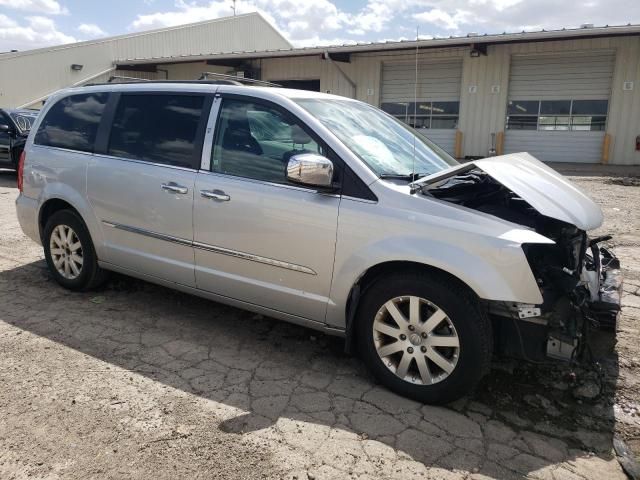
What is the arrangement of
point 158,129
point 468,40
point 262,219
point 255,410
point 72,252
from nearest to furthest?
point 255,410, point 262,219, point 158,129, point 72,252, point 468,40

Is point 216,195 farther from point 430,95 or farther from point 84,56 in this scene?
point 84,56

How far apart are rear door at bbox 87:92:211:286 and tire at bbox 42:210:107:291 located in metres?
0.21

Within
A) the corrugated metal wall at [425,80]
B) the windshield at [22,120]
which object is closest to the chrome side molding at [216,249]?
the windshield at [22,120]

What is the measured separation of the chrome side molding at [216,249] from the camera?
3426 millimetres

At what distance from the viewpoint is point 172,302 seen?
4703 mm

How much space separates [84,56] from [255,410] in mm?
27482

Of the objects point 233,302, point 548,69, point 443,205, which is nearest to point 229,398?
point 233,302

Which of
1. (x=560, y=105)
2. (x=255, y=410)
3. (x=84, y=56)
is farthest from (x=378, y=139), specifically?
(x=84, y=56)

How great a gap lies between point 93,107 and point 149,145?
89 centimetres

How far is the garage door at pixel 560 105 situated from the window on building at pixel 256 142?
54.8 ft

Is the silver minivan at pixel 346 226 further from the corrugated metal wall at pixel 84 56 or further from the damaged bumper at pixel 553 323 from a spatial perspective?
the corrugated metal wall at pixel 84 56

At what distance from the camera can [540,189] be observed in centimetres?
311

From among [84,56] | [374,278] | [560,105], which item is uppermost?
[84,56]

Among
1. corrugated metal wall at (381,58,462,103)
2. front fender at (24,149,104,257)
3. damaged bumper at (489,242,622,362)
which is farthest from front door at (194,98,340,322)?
corrugated metal wall at (381,58,462,103)
